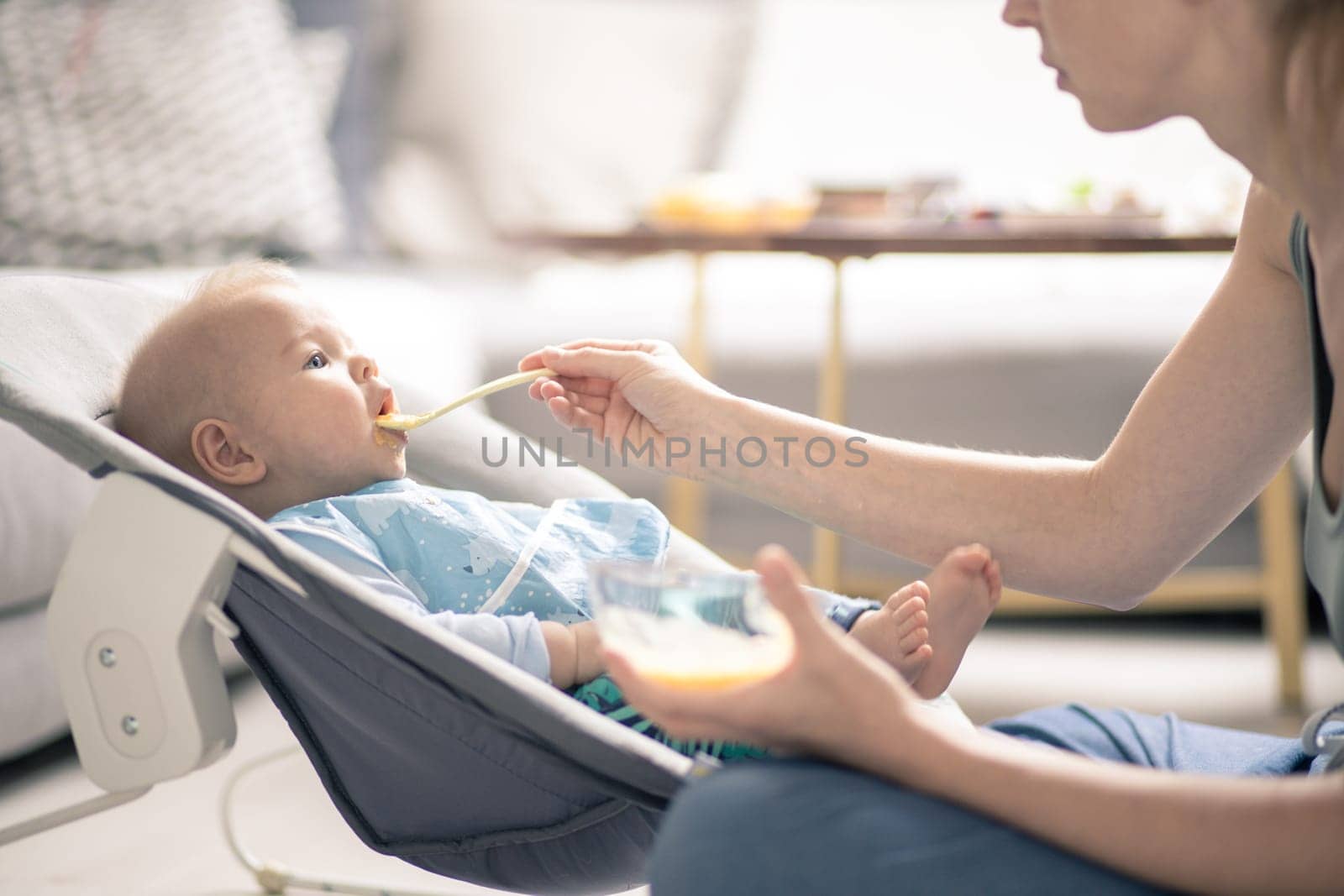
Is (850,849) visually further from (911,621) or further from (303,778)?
(303,778)

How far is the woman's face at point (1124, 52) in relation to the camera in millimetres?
750

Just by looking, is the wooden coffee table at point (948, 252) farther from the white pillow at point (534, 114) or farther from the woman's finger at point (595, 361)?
the woman's finger at point (595, 361)

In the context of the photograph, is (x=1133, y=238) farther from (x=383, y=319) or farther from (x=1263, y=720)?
(x=383, y=319)

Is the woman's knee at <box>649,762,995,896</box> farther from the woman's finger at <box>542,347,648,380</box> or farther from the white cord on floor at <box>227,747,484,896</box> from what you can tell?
the white cord on floor at <box>227,747,484,896</box>

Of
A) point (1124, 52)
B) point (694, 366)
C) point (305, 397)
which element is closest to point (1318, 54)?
point (1124, 52)

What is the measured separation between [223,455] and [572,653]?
1.23 ft

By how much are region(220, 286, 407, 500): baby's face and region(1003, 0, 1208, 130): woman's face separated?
0.66 m

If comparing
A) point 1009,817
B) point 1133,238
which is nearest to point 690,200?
point 1133,238

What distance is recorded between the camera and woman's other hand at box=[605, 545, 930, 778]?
0.63 m

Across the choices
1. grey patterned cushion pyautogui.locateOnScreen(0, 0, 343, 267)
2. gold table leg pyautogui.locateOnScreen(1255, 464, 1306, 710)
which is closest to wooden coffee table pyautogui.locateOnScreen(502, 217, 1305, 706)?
gold table leg pyautogui.locateOnScreen(1255, 464, 1306, 710)

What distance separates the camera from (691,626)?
26.7 inches

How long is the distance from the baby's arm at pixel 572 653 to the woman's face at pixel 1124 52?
0.52 meters

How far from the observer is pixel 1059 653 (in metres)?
2.41

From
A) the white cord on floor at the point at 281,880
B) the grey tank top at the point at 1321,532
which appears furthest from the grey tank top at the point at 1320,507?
the white cord on floor at the point at 281,880
